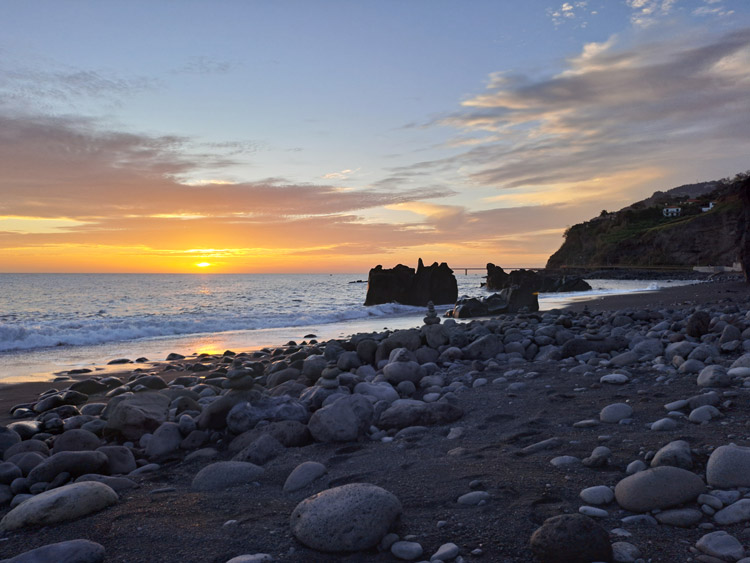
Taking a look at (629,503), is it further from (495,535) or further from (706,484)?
(495,535)

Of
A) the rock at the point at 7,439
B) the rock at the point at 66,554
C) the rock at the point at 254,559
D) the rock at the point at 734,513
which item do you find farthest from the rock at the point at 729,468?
the rock at the point at 7,439

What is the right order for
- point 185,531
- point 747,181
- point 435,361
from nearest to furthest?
point 185,531, point 435,361, point 747,181

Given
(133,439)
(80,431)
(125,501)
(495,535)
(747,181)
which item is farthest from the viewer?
(747,181)

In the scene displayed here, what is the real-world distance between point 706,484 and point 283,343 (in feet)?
39.1

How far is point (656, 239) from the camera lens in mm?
69438

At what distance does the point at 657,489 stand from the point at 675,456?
44cm

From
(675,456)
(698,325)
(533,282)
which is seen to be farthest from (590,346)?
(533,282)

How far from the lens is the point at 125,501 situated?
3.33 meters

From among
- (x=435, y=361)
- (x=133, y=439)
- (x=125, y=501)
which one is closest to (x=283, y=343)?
(x=435, y=361)

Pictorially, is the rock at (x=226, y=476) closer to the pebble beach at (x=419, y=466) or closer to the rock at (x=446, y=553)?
the pebble beach at (x=419, y=466)

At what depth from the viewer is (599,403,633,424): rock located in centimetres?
381

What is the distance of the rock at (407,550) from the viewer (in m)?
2.26

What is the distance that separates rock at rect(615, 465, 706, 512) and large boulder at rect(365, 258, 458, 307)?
29736mm

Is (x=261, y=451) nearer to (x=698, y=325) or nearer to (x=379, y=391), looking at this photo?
(x=379, y=391)
